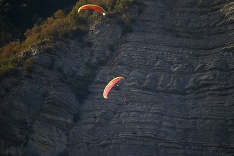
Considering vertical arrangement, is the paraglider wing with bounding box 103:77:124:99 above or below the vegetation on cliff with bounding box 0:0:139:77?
below

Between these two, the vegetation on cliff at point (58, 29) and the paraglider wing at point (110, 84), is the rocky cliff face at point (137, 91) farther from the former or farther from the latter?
the paraglider wing at point (110, 84)

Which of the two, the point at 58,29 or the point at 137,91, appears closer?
the point at 137,91

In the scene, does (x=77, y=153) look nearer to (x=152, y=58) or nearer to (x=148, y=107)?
(x=148, y=107)

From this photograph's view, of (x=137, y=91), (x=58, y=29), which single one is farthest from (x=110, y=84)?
(x=58, y=29)

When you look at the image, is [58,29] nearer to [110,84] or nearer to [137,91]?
[110,84]

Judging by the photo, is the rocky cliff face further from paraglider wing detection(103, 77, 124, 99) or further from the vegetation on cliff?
paraglider wing detection(103, 77, 124, 99)

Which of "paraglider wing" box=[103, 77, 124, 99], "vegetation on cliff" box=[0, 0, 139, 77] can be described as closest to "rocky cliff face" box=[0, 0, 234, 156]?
"vegetation on cliff" box=[0, 0, 139, 77]

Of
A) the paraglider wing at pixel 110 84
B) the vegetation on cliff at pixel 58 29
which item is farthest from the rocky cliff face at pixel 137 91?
the paraglider wing at pixel 110 84

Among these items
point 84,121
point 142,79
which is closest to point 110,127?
point 84,121
